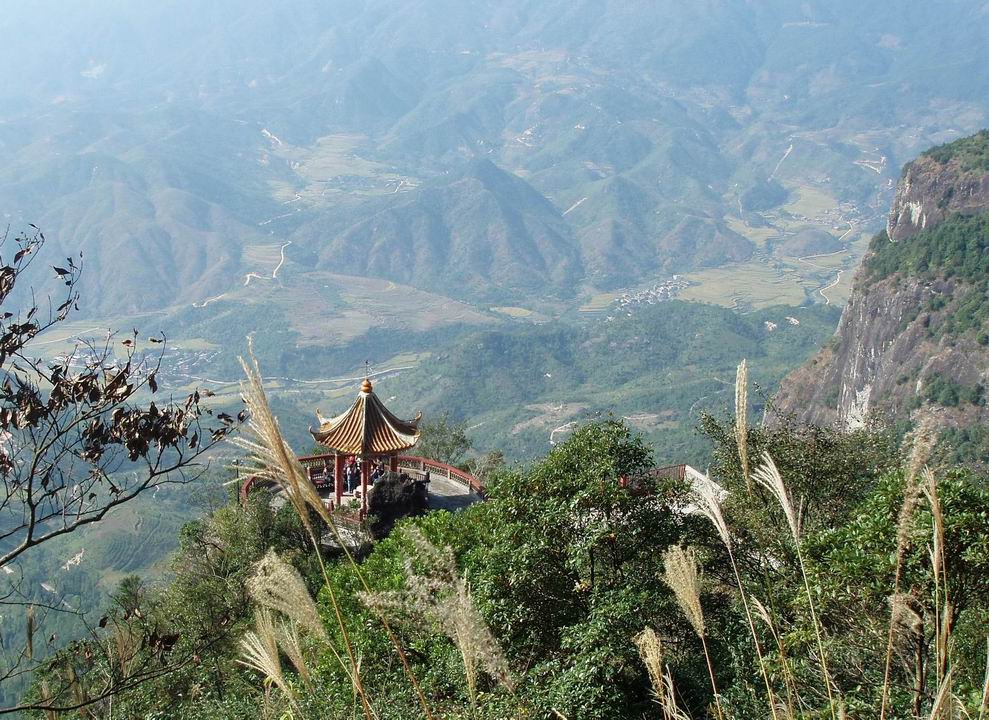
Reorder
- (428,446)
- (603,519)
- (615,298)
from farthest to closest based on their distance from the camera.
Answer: (615,298) → (428,446) → (603,519)

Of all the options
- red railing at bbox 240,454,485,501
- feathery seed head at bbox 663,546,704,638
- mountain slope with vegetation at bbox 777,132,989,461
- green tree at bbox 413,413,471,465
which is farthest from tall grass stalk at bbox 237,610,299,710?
mountain slope with vegetation at bbox 777,132,989,461

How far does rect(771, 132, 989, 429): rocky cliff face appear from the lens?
193 feet

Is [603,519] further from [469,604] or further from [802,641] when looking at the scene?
[469,604]

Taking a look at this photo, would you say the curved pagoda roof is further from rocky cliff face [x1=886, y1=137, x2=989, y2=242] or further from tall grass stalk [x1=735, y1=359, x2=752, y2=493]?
rocky cliff face [x1=886, y1=137, x2=989, y2=242]

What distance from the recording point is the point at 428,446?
34.9 metres

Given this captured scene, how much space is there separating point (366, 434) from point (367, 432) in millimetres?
69

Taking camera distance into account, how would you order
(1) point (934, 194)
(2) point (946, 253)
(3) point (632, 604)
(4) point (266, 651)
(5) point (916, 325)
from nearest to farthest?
(4) point (266, 651) < (3) point (632, 604) < (5) point (916, 325) < (2) point (946, 253) < (1) point (934, 194)

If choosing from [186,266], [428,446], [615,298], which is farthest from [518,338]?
[428,446]

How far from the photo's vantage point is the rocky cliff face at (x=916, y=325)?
58.9m

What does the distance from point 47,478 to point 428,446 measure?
2810cm

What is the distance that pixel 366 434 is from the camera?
76.7 ft

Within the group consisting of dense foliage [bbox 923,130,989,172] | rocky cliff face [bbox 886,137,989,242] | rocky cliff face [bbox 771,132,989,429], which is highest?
dense foliage [bbox 923,130,989,172]

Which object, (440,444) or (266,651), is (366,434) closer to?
(440,444)

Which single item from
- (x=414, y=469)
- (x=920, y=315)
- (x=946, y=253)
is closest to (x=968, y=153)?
(x=946, y=253)
